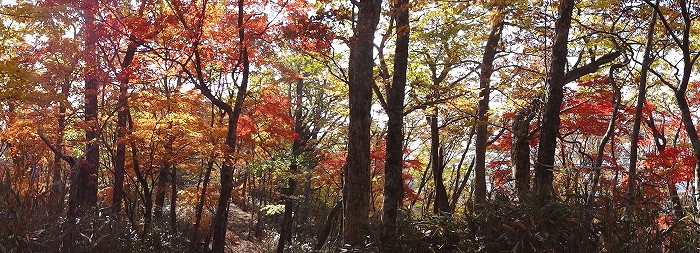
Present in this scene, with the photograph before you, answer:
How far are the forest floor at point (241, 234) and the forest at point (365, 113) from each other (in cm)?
20

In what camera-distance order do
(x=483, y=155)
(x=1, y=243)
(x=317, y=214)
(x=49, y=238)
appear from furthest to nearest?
(x=317, y=214)
(x=483, y=155)
(x=49, y=238)
(x=1, y=243)

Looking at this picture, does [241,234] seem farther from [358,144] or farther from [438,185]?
[358,144]

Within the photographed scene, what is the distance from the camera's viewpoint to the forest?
5129mm

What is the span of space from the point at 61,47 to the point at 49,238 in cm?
643

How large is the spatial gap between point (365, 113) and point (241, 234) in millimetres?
13404

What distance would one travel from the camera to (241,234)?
61.9 feet

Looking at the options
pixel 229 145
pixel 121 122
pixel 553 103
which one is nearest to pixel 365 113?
pixel 553 103

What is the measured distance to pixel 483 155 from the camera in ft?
35.5

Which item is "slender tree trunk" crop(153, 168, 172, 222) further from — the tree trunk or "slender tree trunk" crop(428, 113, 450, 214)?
"slender tree trunk" crop(428, 113, 450, 214)

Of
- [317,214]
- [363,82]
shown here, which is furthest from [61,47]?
[317,214]

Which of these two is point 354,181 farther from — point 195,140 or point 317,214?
point 317,214

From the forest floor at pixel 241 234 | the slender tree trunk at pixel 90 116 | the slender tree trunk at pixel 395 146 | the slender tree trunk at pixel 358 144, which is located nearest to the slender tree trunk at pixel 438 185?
the slender tree trunk at pixel 395 146

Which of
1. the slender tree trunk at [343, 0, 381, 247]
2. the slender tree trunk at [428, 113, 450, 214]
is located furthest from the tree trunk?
the slender tree trunk at [428, 113, 450, 214]

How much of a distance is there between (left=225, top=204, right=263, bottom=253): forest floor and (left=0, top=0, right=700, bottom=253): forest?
20cm
